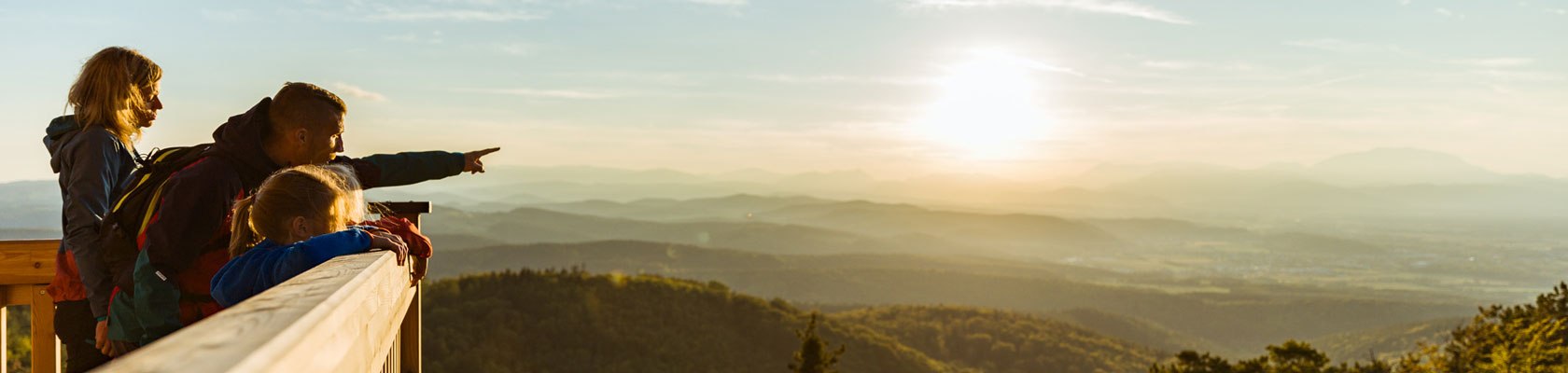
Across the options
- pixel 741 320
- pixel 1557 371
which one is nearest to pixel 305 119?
pixel 1557 371

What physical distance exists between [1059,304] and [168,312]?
19221 cm

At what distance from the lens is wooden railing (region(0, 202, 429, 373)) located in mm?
718

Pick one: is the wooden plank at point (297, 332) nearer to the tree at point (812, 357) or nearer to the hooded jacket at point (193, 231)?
the hooded jacket at point (193, 231)

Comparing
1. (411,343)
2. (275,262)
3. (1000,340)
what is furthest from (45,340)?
(1000,340)

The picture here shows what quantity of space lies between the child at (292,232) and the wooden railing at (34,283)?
5.06 feet

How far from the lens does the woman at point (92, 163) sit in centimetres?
275

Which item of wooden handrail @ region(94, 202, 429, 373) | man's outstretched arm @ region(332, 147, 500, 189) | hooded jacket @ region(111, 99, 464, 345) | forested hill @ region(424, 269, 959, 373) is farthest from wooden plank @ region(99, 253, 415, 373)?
forested hill @ region(424, 269, 959, 373)

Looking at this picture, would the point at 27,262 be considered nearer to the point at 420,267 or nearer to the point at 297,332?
the point at 420,267

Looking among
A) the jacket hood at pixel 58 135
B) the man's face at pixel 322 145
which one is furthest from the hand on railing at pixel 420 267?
the jacket hood at pixel 58 135

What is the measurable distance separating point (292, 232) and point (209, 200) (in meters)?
0.43

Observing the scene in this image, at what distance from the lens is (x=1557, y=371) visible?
16125 mm

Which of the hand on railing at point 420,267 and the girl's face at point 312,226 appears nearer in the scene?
the girl's face at point 312,226

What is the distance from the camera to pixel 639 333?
287 ft

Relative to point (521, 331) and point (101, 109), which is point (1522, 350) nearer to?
point (101, 109)
